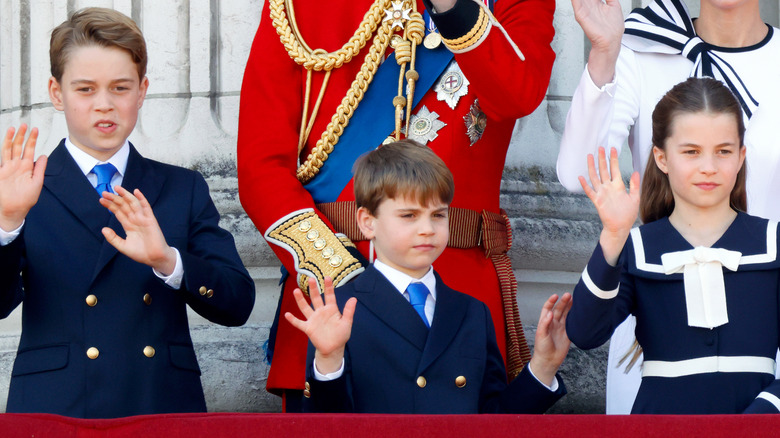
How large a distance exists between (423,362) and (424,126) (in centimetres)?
69

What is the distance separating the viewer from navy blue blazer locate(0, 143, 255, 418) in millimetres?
2730

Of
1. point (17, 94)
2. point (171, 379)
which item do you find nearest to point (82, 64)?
point (171, 379)

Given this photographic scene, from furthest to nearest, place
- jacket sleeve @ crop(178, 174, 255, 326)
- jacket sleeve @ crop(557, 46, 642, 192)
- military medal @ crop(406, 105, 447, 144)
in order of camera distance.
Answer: military medal @ crop(406, 105, 447, 144), jacket sleeve @ crop(557, 46, 642, 192), jacket sleeve @ crop(178, 174, 255, 326)

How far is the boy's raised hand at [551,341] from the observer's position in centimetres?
276

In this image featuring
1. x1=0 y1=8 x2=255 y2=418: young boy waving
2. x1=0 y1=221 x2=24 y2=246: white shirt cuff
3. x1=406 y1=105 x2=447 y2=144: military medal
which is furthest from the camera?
x1=406 y1=105 x2=447 y2=144: military medal

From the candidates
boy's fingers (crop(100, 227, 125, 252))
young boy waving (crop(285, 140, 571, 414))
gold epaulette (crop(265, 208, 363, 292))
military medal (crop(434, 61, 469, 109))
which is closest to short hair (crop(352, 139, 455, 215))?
young boy waving (crop(285, 140, 571, 414))

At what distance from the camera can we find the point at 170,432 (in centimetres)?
191

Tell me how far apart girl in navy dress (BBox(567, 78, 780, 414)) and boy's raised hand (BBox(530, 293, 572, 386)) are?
0.10 m

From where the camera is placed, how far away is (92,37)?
118 inches

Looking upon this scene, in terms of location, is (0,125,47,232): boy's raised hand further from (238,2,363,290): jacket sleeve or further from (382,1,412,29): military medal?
(382,1,412,29): military medal

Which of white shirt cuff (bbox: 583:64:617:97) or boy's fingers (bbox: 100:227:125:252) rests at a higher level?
white shirt cuff (bbox: 583:64:617:97)

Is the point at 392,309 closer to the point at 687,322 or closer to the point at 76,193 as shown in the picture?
the point at 687,322

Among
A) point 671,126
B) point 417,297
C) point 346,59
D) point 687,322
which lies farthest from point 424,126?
Result: point 687,322

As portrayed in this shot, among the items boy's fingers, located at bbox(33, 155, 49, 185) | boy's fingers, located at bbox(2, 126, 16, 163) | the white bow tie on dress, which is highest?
boy's fingers, located at bbox(2, 126, 16, 163)
